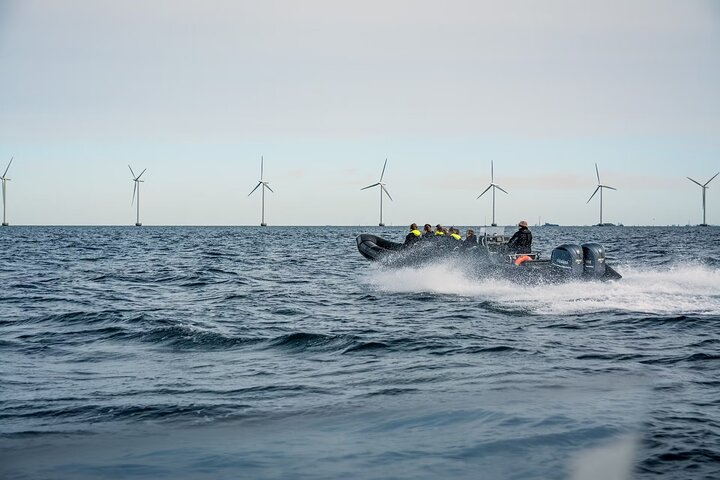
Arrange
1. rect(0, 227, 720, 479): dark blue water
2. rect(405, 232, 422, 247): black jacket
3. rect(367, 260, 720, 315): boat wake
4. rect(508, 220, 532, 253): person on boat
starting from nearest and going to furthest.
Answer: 1. rect(0, 227, 720, 479): dark blue water
2. rect(367, 260, 720, 315): boat wake
3. rect(508, 220, 532, 253): person on boat
4. rect(405, 232, 422, 247): black jacket

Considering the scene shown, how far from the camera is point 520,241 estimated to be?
22.8 meters

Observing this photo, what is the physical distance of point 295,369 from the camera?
35.4 feet

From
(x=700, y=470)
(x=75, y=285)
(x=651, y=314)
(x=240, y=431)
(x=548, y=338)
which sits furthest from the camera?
(x=75, y=285)

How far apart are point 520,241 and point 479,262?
55.6 inches

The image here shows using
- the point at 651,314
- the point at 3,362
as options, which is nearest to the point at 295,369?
the point at 3,362

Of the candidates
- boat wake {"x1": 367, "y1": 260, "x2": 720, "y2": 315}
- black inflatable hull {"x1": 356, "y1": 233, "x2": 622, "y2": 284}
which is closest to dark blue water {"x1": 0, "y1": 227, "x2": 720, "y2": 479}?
boat wake {"x1": 367, "y1": 260, "x2": 720, "y2": 315}

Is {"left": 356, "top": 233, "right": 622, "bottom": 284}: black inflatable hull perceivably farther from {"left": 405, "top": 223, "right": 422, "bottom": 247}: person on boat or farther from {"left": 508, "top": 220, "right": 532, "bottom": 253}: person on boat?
{"left": 508, "top": 220, "right": 532, "bottom": 253}: person on boat

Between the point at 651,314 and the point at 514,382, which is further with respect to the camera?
the point at 651,314

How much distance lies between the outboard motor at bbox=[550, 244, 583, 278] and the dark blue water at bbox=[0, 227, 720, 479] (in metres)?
1.08

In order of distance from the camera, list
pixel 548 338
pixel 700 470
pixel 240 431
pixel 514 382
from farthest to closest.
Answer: pixel 548 338, pixel 514 382, pixel 240 431, pixel 700 470

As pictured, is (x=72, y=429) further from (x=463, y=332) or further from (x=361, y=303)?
(x=361, y=303)

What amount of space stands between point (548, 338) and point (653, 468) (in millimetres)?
6767

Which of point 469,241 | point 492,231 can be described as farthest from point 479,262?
point 469,241

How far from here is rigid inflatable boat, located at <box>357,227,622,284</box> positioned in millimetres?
20453
